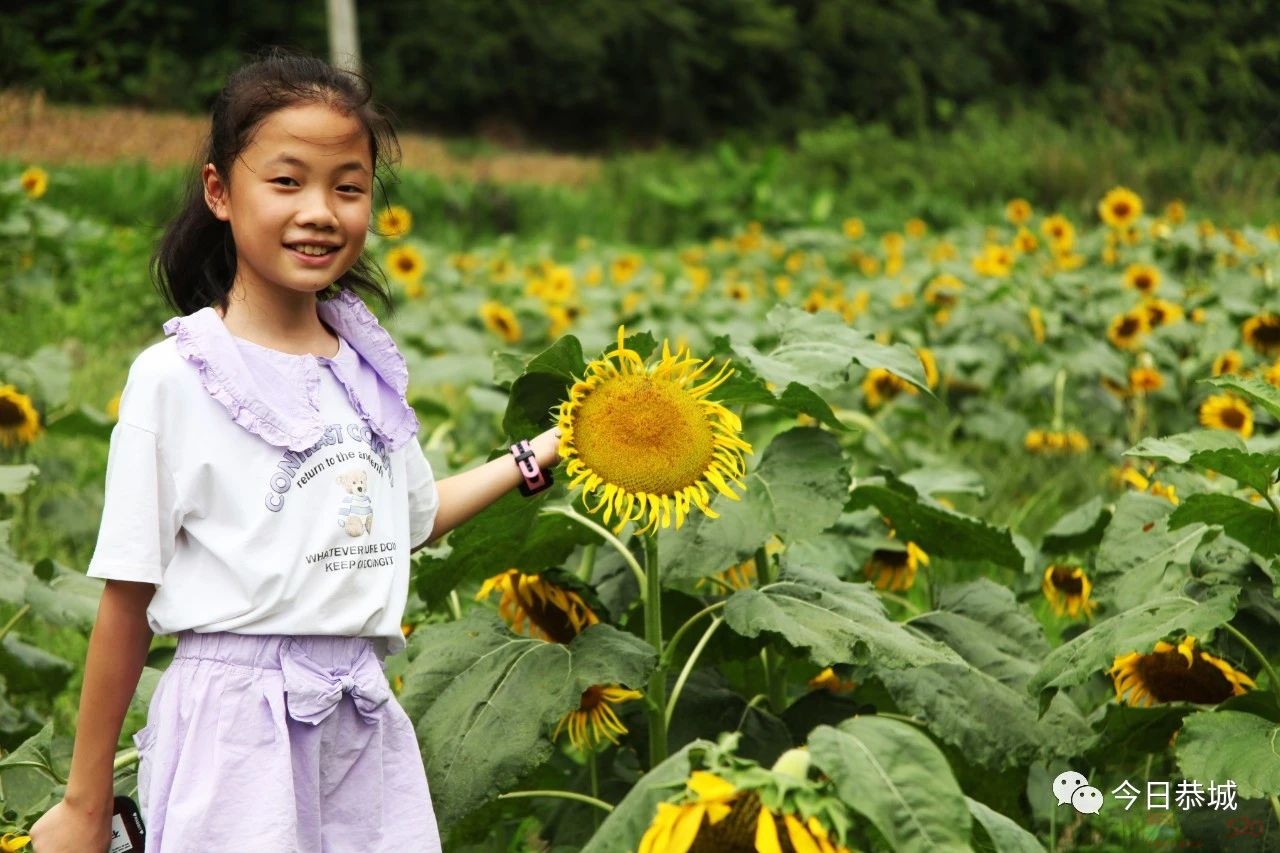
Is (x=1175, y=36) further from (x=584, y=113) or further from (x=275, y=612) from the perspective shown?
(x=584, y=113)

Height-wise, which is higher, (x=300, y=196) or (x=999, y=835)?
(x=300, y=196)

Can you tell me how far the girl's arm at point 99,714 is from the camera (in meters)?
1.57

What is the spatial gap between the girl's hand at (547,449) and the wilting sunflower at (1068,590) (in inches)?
46.6

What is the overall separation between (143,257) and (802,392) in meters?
5.54

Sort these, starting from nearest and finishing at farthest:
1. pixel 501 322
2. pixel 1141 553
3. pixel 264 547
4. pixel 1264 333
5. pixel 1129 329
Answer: pixel 264 547 → pixel 1141 553 → pixel 1264 333 → pixel 1129 329 → pixel 501 322

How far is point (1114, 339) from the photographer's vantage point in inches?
174

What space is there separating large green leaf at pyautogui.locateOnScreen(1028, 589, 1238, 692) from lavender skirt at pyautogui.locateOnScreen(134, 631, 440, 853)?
29.4 inches

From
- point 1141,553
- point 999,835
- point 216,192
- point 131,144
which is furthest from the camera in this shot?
point 131,144

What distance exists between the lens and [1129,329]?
4.39 meters

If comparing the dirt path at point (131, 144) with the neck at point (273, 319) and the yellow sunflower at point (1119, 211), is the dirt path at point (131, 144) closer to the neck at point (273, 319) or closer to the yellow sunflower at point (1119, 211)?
the yellow sunflower at point (1119, 211)

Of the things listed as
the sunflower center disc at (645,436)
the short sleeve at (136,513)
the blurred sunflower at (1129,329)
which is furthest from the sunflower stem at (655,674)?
the blurred sunflower at (1129,329)

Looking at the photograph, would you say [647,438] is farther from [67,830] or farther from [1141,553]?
[1141,553]

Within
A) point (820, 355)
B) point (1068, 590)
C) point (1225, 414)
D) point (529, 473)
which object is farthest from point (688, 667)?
point (1225, 414)

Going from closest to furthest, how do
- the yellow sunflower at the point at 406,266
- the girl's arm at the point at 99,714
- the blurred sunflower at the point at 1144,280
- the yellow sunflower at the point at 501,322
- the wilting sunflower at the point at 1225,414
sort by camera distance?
the girl's arm at the point at 99,714 < the wilting sunflower at the point at 1225,414 < the yellow sunflower at the point at 501,322 < the blurred sunflower at the point at 1144,280 < the yellow sunflower at the point at 406,266
